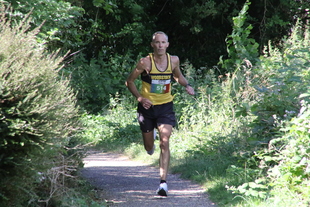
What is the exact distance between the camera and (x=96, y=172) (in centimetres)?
811

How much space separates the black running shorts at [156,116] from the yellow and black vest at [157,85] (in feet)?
0.27

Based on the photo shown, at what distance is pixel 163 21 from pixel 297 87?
12145 millimetres

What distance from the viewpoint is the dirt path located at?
5.92 metres

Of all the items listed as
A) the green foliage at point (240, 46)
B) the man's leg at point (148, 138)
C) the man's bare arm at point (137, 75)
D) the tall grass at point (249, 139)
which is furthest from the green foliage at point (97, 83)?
the man's bare arm at point (137, 75)

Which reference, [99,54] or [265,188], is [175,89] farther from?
[265,188]

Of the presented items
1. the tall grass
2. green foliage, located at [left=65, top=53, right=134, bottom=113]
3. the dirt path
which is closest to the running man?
the dirt path

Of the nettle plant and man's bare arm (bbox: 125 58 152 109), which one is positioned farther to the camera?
man's bare arm (bbox: 125 58 152 109)

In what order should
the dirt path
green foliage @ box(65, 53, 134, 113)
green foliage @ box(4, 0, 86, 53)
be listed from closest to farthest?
the dirt path → green foliage @ box(4, 0, 86, 53) → green foliage @ box(65, 53, 134, 113)

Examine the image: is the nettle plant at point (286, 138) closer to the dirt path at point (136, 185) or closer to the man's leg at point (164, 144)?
the dirt path at point (136, 185)

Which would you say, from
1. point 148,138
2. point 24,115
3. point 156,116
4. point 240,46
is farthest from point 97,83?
point 24,115

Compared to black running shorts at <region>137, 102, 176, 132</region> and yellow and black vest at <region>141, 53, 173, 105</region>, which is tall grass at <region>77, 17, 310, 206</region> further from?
yellow and black vest at <region>141, 53, 173, 105</region>

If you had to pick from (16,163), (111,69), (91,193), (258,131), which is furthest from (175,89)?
(16,163)

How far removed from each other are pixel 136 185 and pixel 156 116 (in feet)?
3.63

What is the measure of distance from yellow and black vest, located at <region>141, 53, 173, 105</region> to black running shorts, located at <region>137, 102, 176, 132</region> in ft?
0.27
